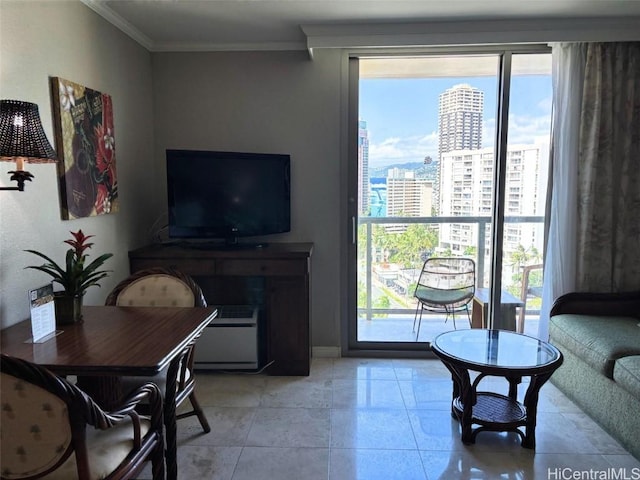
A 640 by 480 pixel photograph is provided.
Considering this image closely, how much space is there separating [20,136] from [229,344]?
193 centimetres

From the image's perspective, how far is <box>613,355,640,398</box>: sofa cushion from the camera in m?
2.14

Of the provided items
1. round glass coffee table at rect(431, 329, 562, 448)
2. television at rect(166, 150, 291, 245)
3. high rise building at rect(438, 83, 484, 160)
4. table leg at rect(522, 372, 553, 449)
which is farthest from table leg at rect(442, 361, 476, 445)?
high rise building at rect(438, 83, 484, 160)

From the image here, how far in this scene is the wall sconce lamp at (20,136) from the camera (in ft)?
5.32

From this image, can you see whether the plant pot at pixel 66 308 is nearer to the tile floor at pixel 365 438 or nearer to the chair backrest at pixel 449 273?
the tile floor at pixel 365 438

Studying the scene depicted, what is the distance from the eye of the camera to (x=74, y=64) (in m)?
2.39

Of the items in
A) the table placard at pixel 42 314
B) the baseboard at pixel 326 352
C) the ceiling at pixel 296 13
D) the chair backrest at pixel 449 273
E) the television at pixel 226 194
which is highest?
the ceiling at pixel 296 13

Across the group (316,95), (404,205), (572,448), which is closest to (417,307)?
(404,205)

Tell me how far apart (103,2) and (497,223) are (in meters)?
3.05

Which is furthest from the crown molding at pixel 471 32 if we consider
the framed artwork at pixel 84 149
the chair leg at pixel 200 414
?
the chair leg at pixel 200 414

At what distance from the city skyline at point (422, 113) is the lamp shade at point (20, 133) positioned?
2283 mm

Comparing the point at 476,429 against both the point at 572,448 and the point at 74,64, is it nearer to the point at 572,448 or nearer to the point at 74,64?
the point at 572,448

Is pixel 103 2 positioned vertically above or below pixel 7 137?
above

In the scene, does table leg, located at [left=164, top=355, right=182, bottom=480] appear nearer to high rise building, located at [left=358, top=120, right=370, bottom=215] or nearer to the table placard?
the table placard

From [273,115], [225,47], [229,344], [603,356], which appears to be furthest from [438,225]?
[225,47]
